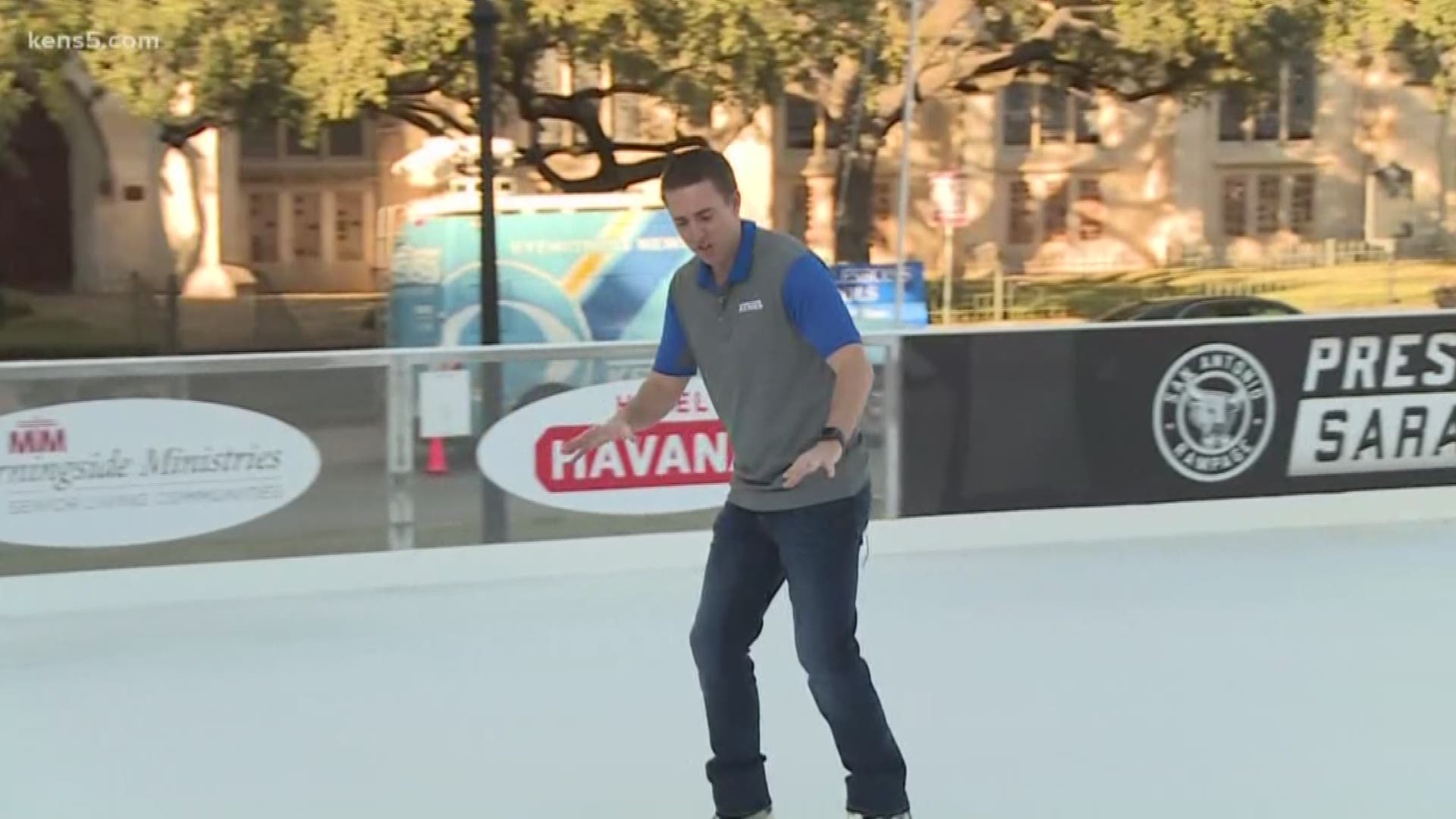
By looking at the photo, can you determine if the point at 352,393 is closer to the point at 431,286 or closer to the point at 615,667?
the point at 615,667

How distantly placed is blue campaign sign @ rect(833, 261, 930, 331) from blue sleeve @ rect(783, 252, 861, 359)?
494 inches

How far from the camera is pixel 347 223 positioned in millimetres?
36125

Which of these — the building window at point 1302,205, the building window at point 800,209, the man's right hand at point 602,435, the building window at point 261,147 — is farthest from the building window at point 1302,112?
the man's right hand at point 602,435

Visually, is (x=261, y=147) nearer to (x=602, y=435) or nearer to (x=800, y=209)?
(x=800, y=209)

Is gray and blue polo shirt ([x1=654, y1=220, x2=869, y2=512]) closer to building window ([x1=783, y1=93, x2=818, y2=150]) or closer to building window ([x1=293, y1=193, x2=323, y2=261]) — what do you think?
building window ([x1=293, y1=193, x2=323, y2=261])

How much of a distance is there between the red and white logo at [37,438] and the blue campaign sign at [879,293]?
33.7 ft

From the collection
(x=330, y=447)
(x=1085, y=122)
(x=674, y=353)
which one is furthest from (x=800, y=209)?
(x=674, y=353)

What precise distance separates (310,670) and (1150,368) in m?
4.09

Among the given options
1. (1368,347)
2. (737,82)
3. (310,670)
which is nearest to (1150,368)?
(1368,347)

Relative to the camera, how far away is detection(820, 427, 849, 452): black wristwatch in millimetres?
3225

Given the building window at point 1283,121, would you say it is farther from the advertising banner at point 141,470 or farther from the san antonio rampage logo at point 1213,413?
the advertising banner at point 141,470

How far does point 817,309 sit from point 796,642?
0.71 meters

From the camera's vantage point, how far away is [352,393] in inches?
266

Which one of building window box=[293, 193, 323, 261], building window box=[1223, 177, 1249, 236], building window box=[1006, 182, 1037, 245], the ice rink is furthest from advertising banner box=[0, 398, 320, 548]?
building window box=[1223, 177, 1249, 236]
